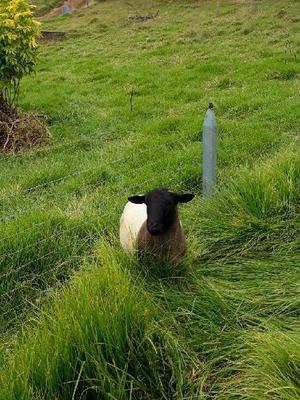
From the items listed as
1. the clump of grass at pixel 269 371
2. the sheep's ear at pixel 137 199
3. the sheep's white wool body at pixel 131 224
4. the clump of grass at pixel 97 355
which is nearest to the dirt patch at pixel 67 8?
the sheep's white wool body at pixel 131 224

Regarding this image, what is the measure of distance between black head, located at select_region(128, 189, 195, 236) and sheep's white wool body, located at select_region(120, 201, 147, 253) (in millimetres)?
330

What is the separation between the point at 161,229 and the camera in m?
4.73

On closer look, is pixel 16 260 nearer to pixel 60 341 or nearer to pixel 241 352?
pixel 60 341

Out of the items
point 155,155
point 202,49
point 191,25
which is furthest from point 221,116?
point 191,25

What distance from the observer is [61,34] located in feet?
99.1

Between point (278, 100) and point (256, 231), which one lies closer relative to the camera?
point (256, 231)

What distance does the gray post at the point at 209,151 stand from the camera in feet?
20.3

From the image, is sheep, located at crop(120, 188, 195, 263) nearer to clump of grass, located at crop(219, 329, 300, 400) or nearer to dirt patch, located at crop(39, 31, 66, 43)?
clump of grass, located at crop(219, 329, 300, 400)

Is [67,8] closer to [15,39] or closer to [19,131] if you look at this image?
[15,39]

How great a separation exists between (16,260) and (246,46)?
15.0 m

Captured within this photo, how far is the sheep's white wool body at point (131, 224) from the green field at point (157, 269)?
0.16 metres

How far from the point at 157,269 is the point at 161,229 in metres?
0.34

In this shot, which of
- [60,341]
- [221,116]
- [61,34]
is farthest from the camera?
[61,34]

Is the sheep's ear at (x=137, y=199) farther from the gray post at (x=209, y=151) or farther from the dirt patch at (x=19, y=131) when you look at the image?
the dirt patch at (x=19, y=131)
